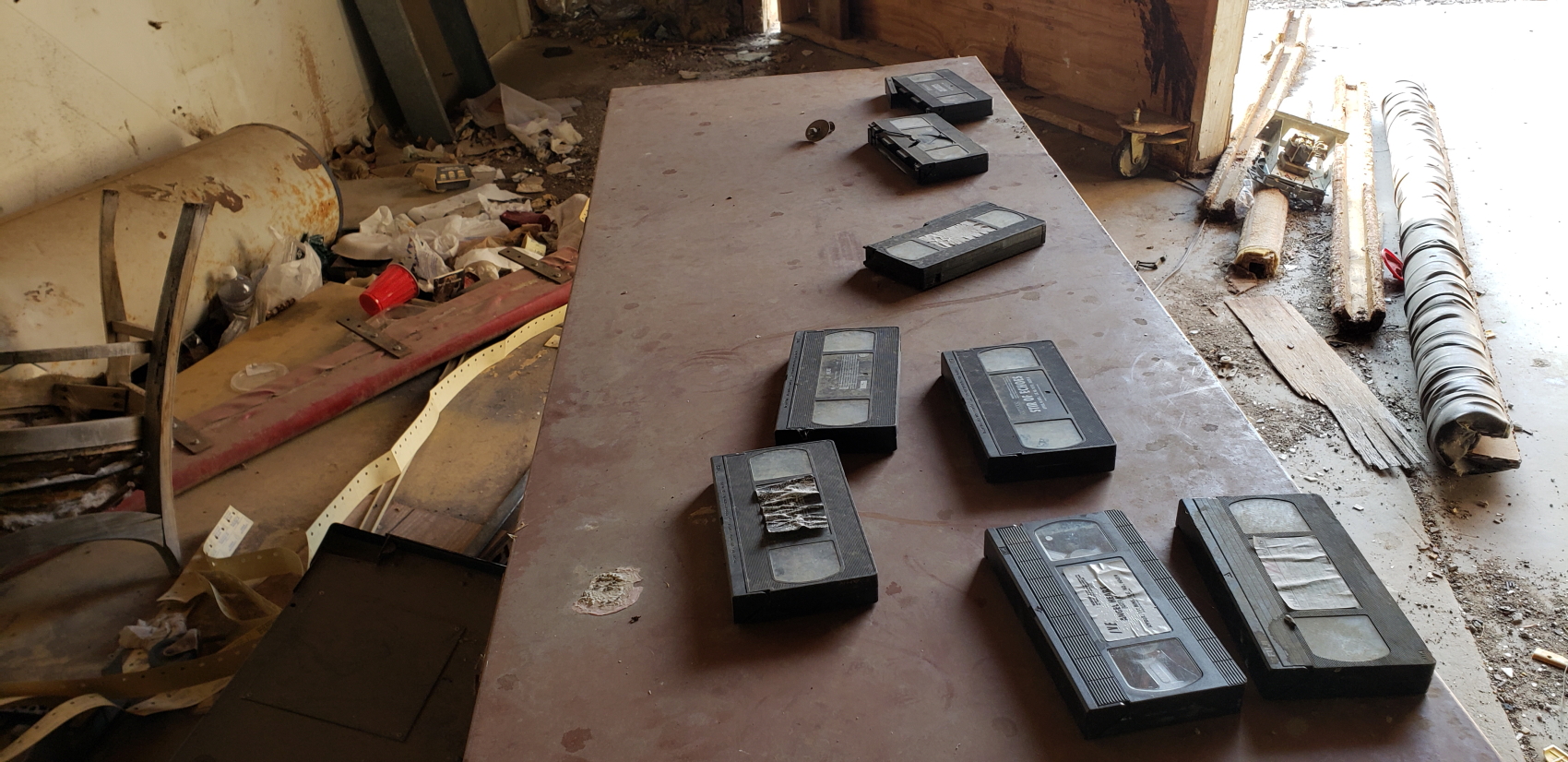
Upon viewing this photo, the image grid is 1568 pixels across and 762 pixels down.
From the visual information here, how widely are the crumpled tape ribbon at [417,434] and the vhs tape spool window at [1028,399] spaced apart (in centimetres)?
157

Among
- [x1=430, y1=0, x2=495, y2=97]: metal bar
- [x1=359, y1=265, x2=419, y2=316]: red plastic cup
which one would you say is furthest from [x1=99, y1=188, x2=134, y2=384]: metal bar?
[x1=430, y1=0, x2=495, y2=97]: metal bar

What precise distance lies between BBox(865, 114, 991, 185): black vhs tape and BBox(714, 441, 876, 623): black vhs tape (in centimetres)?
95

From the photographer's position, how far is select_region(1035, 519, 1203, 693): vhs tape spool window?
2.76ft

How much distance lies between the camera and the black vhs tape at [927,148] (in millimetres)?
1898

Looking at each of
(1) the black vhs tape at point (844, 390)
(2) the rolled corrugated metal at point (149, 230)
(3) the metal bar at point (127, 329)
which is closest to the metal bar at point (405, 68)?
(2) the rolled corrugated metal at point (149, 230)

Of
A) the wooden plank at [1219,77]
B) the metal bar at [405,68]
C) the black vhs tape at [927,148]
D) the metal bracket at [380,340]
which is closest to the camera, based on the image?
the black vhs tape at [927,148]

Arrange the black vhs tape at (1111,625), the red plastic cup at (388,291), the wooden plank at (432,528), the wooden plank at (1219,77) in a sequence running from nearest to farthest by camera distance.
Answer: the black vhs tape at (1111,625), the wooden plank at (432,528), the red plastic cup at (388,291), the wooden plank at (1219,77)

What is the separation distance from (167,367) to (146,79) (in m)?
2.29

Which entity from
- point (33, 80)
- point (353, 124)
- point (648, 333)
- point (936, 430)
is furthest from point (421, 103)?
point (936, 430)

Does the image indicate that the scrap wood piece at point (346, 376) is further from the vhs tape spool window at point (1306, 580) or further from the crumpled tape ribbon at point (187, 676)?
the vhs tape spool window at point (1306, 580)

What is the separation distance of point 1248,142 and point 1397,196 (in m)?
0.61

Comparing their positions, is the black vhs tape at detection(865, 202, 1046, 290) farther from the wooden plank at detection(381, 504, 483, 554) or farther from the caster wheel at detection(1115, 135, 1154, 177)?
the caster wheel at detection(1115, 135, 1154, 177)

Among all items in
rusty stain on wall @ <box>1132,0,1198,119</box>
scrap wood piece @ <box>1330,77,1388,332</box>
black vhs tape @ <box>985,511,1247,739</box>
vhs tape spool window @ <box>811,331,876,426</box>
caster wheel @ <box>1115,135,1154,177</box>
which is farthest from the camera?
caster wheel @ <box>1115,135,1154,177</box>

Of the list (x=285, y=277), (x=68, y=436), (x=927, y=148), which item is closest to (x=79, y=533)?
(x=68, y=436)
